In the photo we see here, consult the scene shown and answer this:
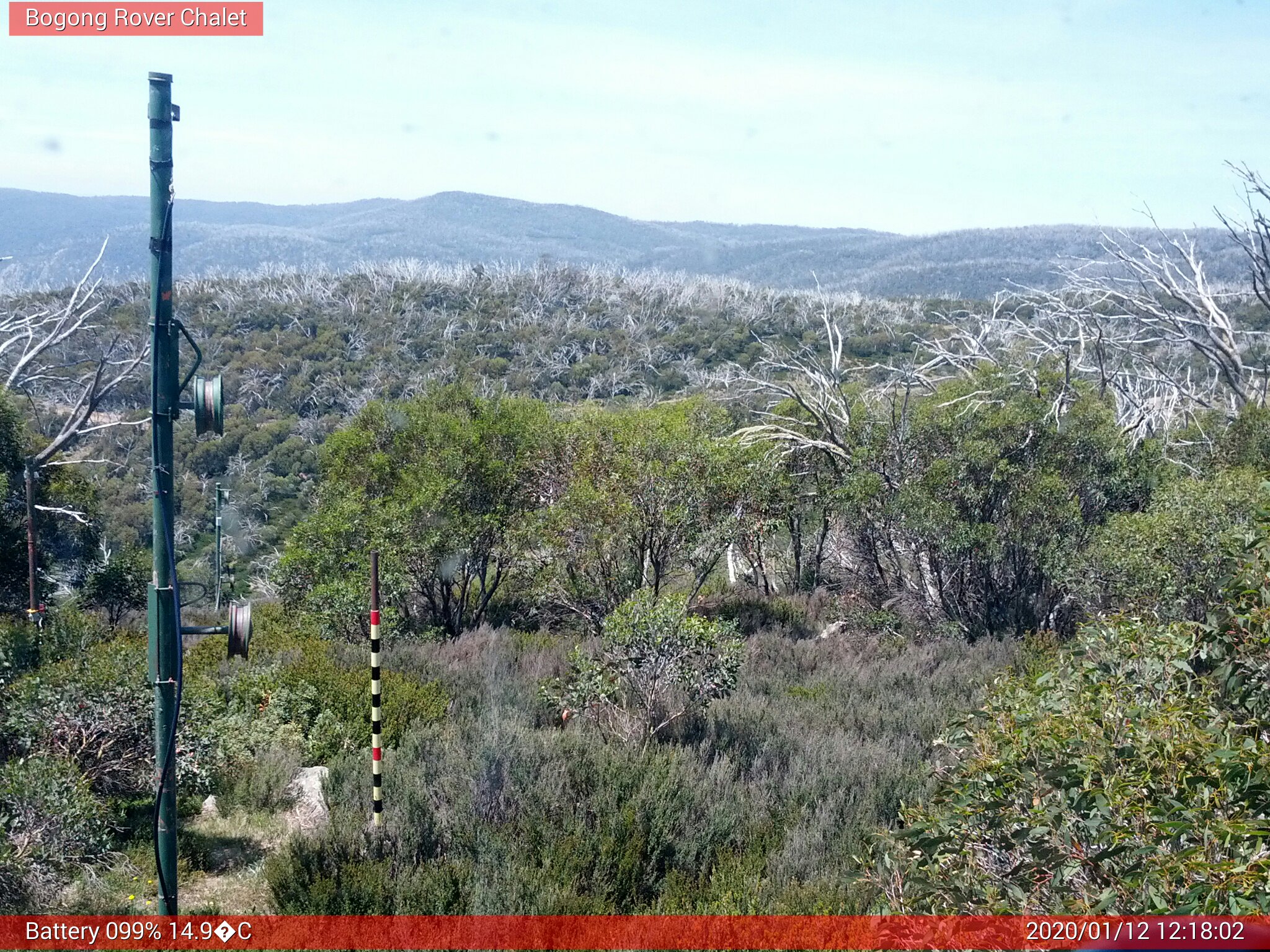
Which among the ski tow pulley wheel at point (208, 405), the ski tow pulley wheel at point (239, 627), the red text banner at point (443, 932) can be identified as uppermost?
the ski tow pulley wheel at point (208, 405)

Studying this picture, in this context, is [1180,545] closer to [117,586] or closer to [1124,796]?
[1124,796]

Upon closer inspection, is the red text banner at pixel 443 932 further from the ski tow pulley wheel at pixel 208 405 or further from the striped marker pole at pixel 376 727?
the ski tow pulley wheel at pixel 208 405

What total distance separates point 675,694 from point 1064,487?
6.96 metres

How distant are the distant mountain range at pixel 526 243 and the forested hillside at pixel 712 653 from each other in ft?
82.7

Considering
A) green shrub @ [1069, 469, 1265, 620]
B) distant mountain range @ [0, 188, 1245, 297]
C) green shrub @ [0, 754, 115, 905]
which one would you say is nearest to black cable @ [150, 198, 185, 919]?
green shrub @ [0, 754, 115, 905]

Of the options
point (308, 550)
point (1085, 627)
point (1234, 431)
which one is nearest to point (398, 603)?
point (308, 550)

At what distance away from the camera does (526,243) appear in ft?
327

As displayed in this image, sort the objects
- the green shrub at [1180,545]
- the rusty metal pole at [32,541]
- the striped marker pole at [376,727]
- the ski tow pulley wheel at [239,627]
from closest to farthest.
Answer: the ski tow pulley wheel at [239,627] → the striped marker pole at [376,727] → the green shrub at [1180,545] → the rusty metal pole at [32,541]

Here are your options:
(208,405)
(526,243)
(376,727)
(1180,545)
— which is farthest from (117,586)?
(526,243)

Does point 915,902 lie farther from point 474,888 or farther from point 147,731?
point 147,731

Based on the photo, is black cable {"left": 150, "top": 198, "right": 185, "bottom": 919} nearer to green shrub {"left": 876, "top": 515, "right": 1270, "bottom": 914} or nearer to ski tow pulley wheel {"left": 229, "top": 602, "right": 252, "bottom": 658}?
ski tow pulley wheel {"left": 229, "top": 602, "right": 252, "bottom": 658}

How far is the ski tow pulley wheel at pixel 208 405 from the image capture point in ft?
13.9

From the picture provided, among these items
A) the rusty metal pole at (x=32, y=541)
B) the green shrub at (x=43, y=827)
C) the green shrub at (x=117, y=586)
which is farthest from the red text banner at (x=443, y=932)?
the green shrub at (x=117, y=586)

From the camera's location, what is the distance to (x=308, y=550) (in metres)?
13.1
